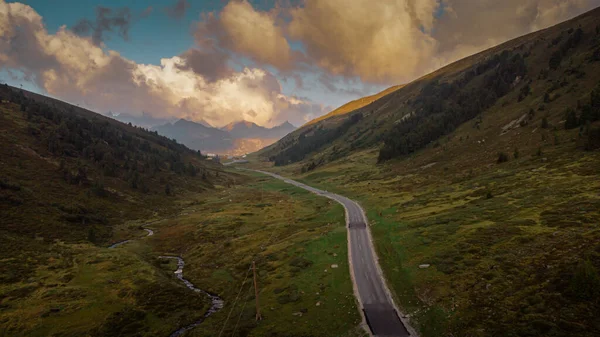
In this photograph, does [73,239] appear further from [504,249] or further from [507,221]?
[507,221]

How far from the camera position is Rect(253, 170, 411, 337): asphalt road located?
3791 cm

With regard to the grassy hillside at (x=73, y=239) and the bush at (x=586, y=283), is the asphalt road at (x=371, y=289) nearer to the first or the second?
the bush at (x=586, y=283)

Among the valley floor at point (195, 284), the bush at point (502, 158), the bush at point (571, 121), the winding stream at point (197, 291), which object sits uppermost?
the bush at point (571, 121)

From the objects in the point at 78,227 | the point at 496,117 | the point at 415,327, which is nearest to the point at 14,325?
the point at 415,327

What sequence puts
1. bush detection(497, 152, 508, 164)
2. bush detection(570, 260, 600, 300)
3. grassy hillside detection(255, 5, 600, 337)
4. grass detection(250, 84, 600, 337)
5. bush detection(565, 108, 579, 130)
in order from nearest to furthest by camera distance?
bush detection(570, 260, 600, 300), grass detection(250, 84, 600, 337), grassy hillside detection(255, 5, 600, 337), bush detection(565, 108, 579, 130), bush detection(497, 152, 508, 164)

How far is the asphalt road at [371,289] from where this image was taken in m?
37.9

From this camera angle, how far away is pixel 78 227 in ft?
358

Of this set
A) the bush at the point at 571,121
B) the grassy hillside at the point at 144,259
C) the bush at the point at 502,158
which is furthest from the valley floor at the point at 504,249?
the bush at the point at 571,121

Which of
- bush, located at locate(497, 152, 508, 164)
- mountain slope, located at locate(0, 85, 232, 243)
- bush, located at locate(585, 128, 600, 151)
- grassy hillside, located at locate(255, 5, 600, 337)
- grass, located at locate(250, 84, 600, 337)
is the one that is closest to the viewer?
grass, located at locate(250, 84, 600, 337)

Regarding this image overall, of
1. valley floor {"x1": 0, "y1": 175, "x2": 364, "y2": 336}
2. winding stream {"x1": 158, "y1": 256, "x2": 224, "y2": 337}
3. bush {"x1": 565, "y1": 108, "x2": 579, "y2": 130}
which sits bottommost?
winding stream {"x1": 158, "y1": 256, "x2": 224, "y2": 337}

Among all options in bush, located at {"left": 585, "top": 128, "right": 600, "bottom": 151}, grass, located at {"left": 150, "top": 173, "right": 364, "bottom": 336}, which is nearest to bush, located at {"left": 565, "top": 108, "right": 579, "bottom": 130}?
bush, located at {"left": 585, "top": 128, "right": 600, "bottom": 151}

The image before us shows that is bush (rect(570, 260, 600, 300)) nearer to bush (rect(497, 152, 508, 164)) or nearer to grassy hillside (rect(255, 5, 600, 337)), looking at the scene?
grassy hillside (rect(255, 5, 600, 337))

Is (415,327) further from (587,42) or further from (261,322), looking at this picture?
(587,42)

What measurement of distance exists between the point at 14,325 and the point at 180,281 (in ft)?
93.1
